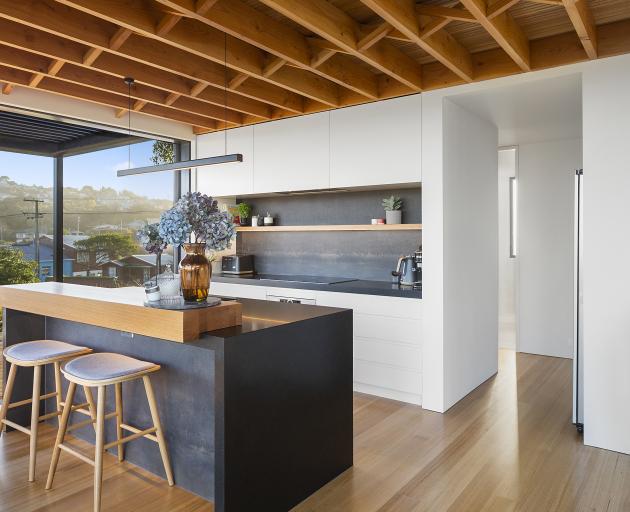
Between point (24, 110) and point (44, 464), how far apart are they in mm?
2903

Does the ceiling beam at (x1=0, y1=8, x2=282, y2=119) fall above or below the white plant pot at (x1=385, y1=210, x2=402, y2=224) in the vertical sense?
above

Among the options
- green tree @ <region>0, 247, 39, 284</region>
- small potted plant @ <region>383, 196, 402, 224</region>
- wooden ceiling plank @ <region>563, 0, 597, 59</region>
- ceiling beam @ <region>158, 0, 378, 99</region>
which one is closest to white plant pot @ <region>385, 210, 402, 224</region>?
small potted plant @ <region>383, 196, 402, 224</region>

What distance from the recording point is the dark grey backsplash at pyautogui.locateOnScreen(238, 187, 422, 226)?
4574 millimetres

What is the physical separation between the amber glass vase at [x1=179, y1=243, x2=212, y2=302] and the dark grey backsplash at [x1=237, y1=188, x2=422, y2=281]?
2.57m

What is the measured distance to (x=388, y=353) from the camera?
4.10 m

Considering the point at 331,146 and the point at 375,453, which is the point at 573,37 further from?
the point at 375,453

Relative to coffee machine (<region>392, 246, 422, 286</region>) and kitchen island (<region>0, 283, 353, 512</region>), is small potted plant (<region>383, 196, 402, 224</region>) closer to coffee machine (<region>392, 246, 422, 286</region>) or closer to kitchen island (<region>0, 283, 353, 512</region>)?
coffee machine (<region>392, 246, 422, 286</region>)

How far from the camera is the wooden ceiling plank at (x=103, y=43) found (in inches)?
108

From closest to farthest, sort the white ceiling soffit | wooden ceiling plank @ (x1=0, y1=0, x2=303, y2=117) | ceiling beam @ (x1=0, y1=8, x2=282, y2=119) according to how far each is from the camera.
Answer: wooden ceiling plank @ (x1=0, y1=0, x2=303, y2=117) → ceiling beam @ (x1=0, y1=8, x2=282, y2=119) → the white ceiling soffit

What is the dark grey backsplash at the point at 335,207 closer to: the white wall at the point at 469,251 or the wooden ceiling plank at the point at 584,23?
the white wall at the point at 469,251

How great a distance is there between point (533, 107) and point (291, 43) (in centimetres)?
216

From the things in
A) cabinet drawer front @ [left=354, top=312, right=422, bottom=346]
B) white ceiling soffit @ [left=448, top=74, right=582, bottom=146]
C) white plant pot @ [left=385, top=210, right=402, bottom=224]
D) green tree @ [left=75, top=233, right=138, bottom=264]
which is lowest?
cabinet drawer front @ [left=354, top=312, right=422, bottom=346]

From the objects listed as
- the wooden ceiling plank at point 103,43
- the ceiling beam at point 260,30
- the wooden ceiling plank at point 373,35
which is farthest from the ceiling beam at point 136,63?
the wooden ceiling plank at point 373,35

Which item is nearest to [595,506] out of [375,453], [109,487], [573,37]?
[375,453]
